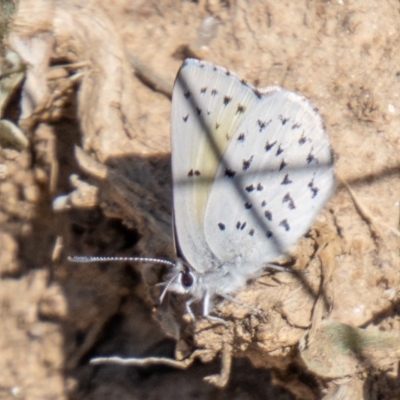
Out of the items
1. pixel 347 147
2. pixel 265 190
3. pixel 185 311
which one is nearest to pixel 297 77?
pixel 347 147

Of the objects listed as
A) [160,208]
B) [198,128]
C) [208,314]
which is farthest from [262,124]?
[208,314]

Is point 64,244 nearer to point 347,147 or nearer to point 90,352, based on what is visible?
point 90,352

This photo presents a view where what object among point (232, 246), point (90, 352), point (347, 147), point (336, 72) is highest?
point (336, 72)

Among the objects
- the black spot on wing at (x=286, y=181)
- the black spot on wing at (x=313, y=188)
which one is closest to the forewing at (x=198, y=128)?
the black spot on wing at (x=286, y=181)

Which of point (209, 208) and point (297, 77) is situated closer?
point (209, 208)

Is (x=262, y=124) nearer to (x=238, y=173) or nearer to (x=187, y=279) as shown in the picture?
(x=238, y=173)

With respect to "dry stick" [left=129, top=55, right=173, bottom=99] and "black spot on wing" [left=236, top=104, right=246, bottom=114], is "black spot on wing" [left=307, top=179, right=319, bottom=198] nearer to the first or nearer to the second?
"black spot on wing" [left=236, top=104, right=246, bottom=114]

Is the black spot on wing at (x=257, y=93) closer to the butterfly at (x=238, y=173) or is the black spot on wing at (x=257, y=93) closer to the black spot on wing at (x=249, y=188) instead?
the butterfly at (x=238, y=173)
